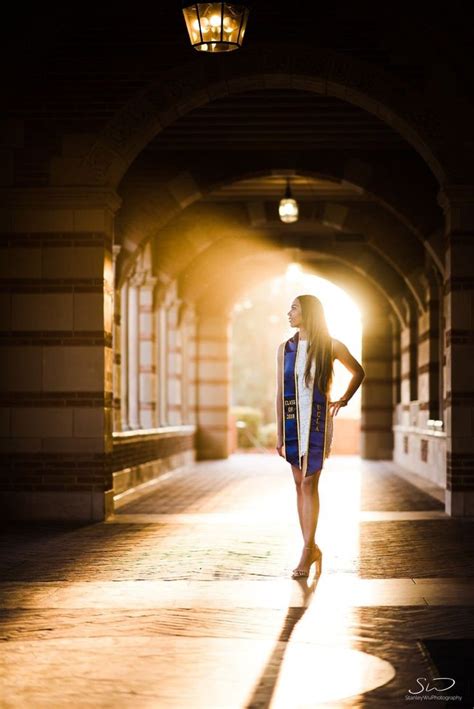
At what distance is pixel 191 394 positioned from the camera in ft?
82.6

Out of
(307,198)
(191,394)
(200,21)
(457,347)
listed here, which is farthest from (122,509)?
(191,394)

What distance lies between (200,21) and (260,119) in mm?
4834

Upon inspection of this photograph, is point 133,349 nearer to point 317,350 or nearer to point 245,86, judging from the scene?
point 245,86

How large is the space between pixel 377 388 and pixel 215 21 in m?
17.0

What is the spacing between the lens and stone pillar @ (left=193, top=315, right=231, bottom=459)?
81.9 ft

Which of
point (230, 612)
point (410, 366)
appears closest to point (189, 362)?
point (410, 366)

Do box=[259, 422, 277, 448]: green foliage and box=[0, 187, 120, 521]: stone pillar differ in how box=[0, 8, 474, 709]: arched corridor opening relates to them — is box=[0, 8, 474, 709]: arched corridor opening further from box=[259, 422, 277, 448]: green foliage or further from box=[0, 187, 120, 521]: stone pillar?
box=[259, 422, 277, 448]: green foliage

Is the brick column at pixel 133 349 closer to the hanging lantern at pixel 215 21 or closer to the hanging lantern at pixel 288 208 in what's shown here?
the hanging lantern at pixel 288 208

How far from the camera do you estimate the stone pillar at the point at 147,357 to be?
18250 millimetres

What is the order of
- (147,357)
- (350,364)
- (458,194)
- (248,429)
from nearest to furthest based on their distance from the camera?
(350,364)
(458,194)
(147,357)
(248,429)

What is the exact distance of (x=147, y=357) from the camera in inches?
718

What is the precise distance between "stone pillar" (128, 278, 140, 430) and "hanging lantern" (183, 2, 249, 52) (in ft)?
30.6

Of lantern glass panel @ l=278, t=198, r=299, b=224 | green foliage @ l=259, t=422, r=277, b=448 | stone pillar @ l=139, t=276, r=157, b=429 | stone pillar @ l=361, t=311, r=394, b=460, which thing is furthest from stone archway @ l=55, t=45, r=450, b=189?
green foliage @ l=259, t=422, r=277, b=448

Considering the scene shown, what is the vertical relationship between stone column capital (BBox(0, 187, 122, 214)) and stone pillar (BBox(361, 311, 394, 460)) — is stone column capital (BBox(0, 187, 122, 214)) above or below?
above
